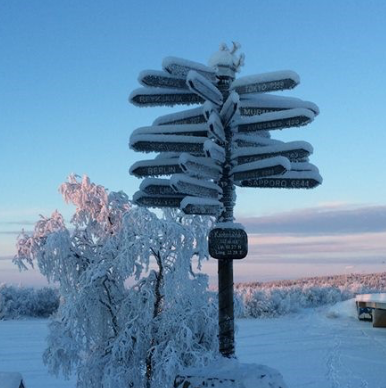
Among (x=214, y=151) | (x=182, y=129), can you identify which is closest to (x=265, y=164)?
(x=214, y=151)

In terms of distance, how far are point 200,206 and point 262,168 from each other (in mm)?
517

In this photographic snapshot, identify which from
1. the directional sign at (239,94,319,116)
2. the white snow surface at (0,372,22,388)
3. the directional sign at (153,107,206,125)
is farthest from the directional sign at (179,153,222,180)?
the white snow surface at (0,372,22,388)

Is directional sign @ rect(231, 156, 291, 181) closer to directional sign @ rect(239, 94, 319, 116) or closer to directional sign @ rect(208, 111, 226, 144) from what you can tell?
directional sign @ rect(208, 111, 226, 144)

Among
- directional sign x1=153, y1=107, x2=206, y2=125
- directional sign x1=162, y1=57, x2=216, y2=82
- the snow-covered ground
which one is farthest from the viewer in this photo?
the snow-covered ground

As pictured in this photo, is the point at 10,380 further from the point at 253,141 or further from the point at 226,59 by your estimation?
the point at 226,59

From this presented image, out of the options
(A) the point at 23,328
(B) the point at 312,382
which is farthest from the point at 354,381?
(A) the point at 23,328

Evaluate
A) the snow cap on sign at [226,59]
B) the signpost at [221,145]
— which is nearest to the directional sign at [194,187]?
the signpost at [221,145]

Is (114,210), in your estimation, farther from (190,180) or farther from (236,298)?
(190,180)

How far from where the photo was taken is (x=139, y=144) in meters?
3.93

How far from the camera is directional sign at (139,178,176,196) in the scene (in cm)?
404

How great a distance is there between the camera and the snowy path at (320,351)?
18.3m

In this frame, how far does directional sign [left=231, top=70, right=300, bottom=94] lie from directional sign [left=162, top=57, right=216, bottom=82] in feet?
0.77

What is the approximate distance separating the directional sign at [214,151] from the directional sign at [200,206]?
31 cm

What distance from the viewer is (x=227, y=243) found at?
3.78m
